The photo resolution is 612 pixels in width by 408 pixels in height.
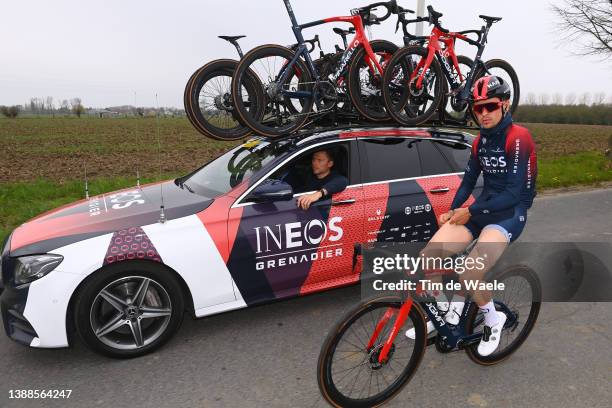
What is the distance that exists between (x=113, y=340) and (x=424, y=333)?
230 cm

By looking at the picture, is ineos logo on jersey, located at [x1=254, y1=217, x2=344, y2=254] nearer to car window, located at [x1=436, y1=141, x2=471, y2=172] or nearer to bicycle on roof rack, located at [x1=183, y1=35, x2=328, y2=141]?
bicycle on roof rack, located at [x1=183, y1=35, x2=328, y2=141]

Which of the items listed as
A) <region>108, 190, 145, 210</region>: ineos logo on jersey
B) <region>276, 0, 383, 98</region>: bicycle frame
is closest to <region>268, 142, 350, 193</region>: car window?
<region>276, 0, 383, 98</region>: bicycle frame

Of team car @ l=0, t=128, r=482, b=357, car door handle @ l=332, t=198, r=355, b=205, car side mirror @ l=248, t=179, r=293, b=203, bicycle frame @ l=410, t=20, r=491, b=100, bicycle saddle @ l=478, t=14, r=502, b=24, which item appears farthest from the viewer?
bicycle saddle @ l=478, t=14, r=502, b=24

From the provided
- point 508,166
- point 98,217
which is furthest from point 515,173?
point 98,217

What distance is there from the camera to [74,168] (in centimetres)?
1402

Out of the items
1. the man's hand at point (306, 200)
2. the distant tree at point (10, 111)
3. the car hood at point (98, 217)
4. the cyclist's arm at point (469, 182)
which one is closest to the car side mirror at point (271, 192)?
the man's hand at point (306, 200)

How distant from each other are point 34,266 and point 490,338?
10.5 feet

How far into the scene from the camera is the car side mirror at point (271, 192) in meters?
3.48

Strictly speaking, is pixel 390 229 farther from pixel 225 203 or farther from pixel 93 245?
pixel 93 245

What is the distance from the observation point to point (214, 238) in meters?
3.38

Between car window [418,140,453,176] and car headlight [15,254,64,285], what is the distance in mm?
3307

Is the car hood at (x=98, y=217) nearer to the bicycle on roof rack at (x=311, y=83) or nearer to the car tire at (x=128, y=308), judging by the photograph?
the car tire at (x=128, y=308)

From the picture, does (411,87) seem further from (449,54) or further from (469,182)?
(469,182)

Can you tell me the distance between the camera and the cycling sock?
294 cm
